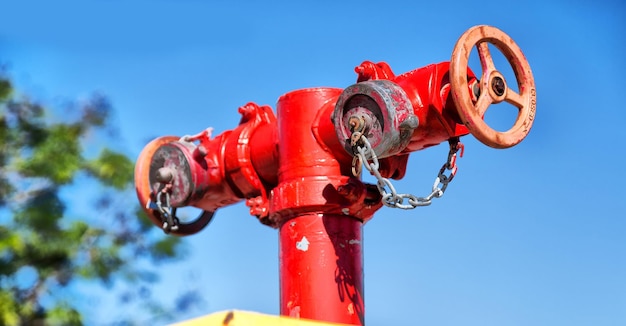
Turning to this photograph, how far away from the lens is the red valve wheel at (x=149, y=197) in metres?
5.64

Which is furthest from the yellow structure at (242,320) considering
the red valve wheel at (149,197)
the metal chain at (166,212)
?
the red valve wheel at (149,197)

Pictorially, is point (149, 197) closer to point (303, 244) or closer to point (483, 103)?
point (303, 244)

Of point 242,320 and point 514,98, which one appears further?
point 514,98

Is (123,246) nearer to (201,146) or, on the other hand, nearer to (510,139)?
(201,146)

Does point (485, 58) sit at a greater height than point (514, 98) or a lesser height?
greater

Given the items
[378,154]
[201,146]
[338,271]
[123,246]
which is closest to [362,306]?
[338,271]

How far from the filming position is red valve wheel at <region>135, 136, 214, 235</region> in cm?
564

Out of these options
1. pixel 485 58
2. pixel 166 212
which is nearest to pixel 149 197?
pixel 166 212

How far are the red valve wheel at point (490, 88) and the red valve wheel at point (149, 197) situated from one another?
2079mm

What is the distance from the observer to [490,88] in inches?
160

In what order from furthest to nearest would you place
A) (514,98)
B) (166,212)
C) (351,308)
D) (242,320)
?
1. (166,212)
2. (351,308)
3. (514,98)
4. (242,320)

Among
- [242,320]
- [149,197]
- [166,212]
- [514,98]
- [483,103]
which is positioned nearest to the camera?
[242,320]

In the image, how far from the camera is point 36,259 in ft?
37.3

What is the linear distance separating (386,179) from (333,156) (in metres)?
0.53
